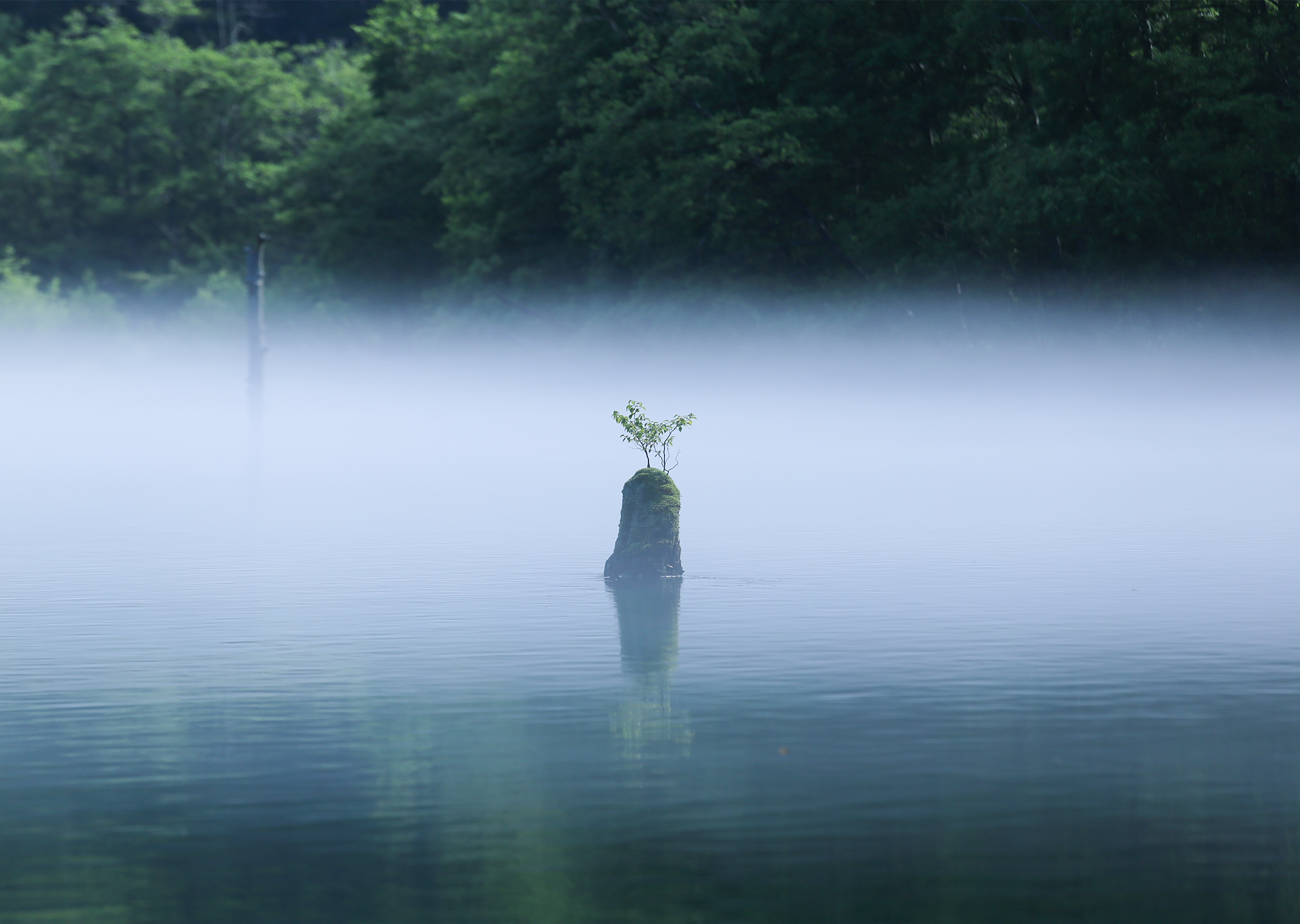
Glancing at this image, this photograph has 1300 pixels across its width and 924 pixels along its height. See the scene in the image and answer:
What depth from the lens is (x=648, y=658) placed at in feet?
55.1

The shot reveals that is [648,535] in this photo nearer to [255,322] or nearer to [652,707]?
[652,707]

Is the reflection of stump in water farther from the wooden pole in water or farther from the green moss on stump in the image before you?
the wooden pole in water

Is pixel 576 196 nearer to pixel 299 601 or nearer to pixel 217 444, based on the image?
pixel 217 444

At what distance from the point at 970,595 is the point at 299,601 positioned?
25.2ft

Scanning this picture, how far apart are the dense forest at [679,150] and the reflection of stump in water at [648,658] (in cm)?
3429

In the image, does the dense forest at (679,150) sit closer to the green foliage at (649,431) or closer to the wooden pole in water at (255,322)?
the wooden pole in water at (255,322)

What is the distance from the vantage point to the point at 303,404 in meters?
97.9

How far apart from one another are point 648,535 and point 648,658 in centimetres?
674

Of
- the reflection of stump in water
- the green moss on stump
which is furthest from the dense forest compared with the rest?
the reflection of stump in water

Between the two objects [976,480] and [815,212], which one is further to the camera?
[815,212]

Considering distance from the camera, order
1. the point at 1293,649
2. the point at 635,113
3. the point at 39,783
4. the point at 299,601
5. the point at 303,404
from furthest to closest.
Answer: the point at 303,404
the point at 635,113
the point at 299,601
the point at 1293,649
the point at 39,783

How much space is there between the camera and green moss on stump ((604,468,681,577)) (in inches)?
902

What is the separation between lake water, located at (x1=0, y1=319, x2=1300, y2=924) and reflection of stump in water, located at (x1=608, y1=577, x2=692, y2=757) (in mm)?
74

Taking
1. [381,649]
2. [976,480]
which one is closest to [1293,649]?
[381,649]
